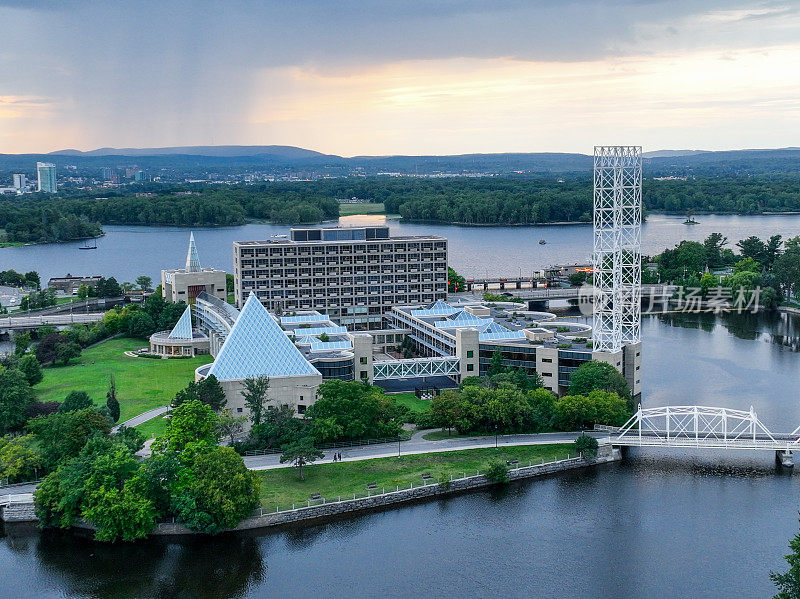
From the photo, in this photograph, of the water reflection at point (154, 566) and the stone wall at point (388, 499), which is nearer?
the water reflection at point (154, 566)

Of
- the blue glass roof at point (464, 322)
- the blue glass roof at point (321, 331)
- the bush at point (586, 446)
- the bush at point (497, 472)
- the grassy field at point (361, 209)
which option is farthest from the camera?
the grassy field at point (361, 209)

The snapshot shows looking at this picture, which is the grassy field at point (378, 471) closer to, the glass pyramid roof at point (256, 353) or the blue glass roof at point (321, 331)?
the glass pyramid roof at point (256, 353)

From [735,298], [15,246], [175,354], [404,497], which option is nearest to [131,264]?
[15,246]

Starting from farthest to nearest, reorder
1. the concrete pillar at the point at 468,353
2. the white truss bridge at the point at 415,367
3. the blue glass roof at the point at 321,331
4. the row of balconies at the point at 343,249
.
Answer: the row of balconies at the point at 343,249, the blue glass roof at the point at 321,331, the white truss bridge at the point at 415,367, the concrete pillar at the point at 468,353

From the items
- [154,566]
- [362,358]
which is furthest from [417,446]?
[154,566]

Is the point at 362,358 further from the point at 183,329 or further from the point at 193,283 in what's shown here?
the point at 193,283

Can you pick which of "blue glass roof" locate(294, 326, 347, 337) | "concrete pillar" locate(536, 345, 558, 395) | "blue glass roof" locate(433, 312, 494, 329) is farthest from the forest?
"concrete pillar" locate(536, 345, 558, 395)

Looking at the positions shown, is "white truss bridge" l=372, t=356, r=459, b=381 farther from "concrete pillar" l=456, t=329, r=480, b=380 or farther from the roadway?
the roadway

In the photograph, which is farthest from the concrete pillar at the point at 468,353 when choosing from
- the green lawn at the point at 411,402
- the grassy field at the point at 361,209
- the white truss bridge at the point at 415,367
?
the grassy field at the point at 361,209
